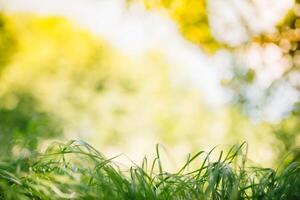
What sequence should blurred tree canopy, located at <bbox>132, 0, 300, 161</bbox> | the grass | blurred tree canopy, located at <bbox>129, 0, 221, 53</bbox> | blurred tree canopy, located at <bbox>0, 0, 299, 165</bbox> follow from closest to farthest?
1. the grass
2. blurred tree canopy, located at <bbox>132, 0, 300, 161</bbox>
3. blurred tree canopy, located at <bbox>129, 0, 221, 53</bbox>
4. blurred tree canopy, located at <bbox>0, 0, 299, 165</bbox>

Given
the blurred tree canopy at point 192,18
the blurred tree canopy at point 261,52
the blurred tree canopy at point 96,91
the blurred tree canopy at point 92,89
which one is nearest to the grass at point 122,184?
the blurred tree canopy at point 261,52

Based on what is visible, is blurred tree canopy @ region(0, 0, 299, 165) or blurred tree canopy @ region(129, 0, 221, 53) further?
blurred tree canopy @ region(0, 0, 299, 165)

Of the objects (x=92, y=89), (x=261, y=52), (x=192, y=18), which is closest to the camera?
(x=261, y=52)

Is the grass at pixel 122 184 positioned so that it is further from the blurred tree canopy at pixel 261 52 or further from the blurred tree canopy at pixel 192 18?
the blurred tree canopy at pixel 192 18

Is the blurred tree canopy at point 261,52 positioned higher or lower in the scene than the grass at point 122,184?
higher

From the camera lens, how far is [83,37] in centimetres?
1391

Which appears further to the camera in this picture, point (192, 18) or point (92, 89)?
point (92, 89)

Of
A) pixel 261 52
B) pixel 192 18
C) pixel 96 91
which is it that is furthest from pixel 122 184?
pixel 96 91

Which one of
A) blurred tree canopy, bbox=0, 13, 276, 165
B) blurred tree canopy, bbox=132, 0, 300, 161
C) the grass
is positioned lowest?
the grass

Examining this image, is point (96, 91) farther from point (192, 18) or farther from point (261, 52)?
point (261, 52)

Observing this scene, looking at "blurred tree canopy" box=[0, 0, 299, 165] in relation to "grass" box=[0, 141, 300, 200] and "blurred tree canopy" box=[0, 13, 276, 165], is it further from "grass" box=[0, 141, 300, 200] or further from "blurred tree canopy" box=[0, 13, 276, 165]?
"grass" box=[0, 141, 300, 200]

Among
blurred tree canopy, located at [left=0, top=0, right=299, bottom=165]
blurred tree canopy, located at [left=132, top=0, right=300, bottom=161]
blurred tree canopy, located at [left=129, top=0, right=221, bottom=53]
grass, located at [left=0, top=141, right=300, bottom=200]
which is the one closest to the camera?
grass, located at [left=0, top=141, right=300, bottom=200]

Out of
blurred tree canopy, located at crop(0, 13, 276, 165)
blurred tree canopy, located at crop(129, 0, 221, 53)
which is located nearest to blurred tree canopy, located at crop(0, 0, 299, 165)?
blurred tree canopy, located at crop(0, 13, 276, 165)

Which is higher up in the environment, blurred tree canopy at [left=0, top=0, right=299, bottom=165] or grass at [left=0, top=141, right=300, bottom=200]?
blurred tree canopy at [left=0, top=0, right=299, bottom=165]
